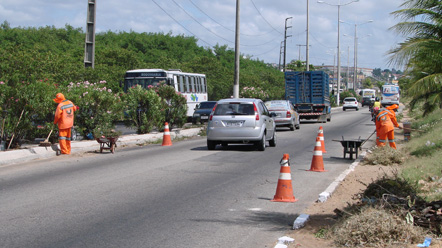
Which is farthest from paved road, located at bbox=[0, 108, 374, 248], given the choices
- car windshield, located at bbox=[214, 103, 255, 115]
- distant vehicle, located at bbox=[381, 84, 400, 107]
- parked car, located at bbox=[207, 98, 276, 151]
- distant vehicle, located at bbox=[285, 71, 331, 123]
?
distant vehicle, located at bbox=[381, 84, 400, 107]

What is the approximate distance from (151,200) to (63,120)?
705 cm

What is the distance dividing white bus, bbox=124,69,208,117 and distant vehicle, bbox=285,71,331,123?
6.42 meters

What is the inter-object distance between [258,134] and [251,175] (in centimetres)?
490

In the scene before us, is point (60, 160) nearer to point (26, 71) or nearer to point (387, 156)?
point (387, 156)

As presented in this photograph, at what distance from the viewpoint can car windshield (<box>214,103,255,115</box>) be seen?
1723 cm

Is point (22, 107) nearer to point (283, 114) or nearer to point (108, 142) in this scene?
point (108, 142)

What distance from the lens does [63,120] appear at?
15.2 meters

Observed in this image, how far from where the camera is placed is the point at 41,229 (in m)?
6.94

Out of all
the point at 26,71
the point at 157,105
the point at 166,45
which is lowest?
the point at 157,105

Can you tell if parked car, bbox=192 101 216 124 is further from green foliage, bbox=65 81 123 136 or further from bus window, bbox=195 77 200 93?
green foliage, bbox=65 81 123 136

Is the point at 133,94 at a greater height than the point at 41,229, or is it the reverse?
the point at 133,94

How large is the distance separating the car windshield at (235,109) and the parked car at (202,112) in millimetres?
15072

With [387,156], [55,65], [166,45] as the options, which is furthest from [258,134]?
[166,45]

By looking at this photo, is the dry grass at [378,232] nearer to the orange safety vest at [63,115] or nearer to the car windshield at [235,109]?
the orange safety vest at [63,115]
